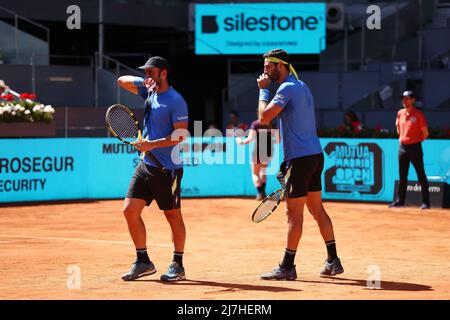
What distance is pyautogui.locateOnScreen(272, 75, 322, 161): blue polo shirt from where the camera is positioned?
10109 millimetres

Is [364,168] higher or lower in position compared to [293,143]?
lower

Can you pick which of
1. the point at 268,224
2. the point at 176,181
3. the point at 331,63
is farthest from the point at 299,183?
the point at 331,63

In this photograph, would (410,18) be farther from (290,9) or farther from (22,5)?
(22,5)

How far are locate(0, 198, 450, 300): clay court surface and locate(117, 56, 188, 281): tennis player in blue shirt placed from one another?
212 mm

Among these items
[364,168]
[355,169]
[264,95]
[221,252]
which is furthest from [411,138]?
[264,95]

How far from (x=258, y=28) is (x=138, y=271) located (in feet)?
68.5

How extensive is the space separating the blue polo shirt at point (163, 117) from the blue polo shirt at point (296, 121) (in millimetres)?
950

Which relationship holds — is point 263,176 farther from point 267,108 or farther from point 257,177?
point 267,108

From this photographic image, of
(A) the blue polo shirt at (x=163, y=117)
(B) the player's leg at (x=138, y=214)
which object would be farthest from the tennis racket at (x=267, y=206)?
(B) the player's leg at (x=138, y=214)

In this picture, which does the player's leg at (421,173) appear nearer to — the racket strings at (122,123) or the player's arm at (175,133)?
the racket strings at (122,123)

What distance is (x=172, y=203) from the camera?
10227 millimetres

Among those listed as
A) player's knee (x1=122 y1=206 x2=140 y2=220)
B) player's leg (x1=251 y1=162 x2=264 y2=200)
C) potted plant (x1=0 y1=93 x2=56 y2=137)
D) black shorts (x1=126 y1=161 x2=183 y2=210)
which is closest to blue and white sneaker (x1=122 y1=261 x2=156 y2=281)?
player's knee (x1=122 y1=206 x2=140 y2=220)

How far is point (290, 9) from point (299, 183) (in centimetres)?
2061
